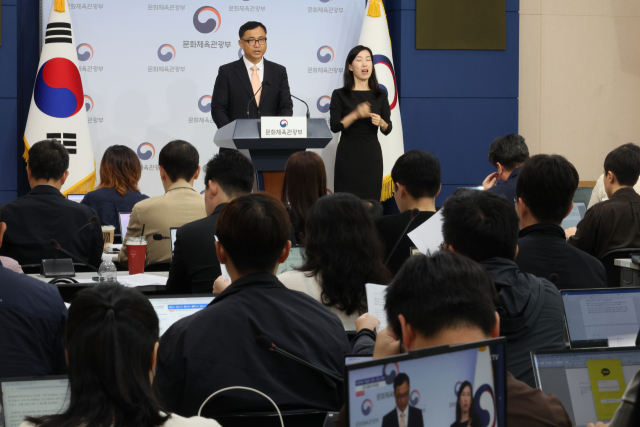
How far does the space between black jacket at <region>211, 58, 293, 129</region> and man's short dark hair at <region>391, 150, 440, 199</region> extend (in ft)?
9.26

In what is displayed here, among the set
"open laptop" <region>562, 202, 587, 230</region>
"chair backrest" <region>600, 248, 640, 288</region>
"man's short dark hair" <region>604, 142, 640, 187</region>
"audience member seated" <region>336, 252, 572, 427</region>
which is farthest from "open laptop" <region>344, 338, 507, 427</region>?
"open laptop" <region>562, 202, 587, 230</region>

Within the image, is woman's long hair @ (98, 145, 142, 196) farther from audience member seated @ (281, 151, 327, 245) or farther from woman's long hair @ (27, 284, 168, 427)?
woman's long hair @ (27, 284, 168, 427)

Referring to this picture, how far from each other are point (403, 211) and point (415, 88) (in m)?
4.20

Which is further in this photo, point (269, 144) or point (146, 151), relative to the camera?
point (146, 151)

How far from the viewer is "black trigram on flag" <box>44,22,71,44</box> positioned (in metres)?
6.48

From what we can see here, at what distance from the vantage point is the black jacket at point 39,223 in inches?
145

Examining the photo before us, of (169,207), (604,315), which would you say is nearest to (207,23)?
(169,207)

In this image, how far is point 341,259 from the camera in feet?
7.91

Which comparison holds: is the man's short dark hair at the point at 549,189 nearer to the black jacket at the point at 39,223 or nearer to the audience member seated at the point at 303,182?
the audience member seated at the point at 303,182

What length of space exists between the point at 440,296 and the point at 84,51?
6442mm

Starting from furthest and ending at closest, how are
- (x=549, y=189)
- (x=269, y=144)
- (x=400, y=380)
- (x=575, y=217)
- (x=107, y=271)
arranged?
(x=269, y=144) < (x=575, y=217) < (x=107, y=271) < (x=549, y=189) < (x=400, y=380)

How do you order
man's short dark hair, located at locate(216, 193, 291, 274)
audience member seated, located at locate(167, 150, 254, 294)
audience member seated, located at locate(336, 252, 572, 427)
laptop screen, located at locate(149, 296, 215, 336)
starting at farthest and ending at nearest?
audience member seated, located at locate(167, 150, 254, 294)
laptop screen, located at locate(149, 296, 215, 336)
man's short dark hair, located at locate(216, 193, 291, 274)
audience member seated, located at locate(336, 252, 572, 427)

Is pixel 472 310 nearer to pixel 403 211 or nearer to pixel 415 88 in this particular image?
pixel 403 211

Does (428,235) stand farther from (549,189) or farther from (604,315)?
(604,315)
